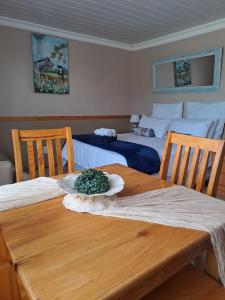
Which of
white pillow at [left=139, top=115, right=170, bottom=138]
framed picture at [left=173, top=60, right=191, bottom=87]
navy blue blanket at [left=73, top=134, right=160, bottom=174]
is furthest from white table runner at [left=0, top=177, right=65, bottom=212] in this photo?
framed picture at [left=173, top=60, right=191, bottom=87]

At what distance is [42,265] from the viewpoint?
0.64 metres

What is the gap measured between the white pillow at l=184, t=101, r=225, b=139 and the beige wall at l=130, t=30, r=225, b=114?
187 mm

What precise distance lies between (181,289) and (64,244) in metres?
0.52

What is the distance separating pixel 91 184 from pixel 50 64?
3.35 metres

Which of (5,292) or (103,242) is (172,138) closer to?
(103,242)

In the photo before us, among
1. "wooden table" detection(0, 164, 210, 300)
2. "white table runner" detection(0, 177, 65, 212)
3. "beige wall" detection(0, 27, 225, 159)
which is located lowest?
"wooden table" detection(0, 164, 210, 300)

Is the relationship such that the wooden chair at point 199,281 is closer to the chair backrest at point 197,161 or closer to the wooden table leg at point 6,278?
the chair backrest at point 197,161

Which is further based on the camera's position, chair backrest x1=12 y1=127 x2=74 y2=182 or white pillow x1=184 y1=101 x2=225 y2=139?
white pillow x1=184 y1=101 x2=225 y2=139

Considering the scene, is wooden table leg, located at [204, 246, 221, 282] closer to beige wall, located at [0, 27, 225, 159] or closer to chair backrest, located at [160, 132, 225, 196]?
chair backrest, located at [160, 132, 225, 196]

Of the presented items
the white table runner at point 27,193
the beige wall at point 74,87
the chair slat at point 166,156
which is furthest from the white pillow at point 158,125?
the white table runner at point 27,193

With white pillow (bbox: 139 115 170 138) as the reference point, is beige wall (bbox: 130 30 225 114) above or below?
above

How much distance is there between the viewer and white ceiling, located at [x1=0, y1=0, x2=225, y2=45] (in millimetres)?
2715

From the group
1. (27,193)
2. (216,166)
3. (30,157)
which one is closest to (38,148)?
(30,157)

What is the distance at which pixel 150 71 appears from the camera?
172 inches
